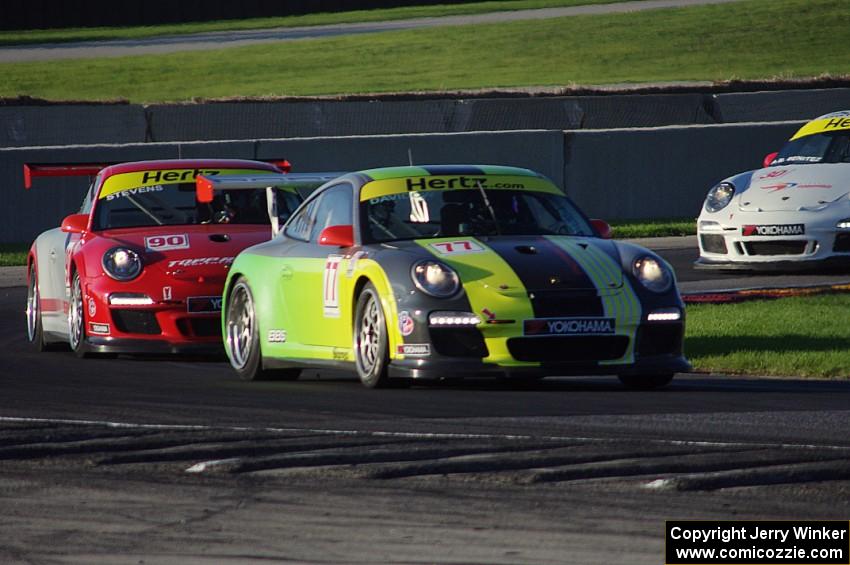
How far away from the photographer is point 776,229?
15641 mm

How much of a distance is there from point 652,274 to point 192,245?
3612mm

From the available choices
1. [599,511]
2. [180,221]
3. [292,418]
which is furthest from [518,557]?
[180,221]

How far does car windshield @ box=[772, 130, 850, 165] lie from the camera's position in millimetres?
16359

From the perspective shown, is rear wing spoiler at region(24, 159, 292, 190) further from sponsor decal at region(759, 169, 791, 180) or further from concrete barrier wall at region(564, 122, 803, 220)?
concrete barrier wall at region(564, 122, 803, 220)

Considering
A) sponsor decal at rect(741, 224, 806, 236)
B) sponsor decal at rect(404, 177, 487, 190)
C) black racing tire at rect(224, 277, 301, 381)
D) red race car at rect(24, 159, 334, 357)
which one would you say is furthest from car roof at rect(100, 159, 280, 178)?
sponsor decal at rect(741, 224, 806, 236)

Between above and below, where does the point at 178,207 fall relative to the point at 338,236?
below

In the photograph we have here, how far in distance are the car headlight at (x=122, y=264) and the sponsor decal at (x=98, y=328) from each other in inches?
13.2

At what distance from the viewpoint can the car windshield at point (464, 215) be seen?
10055 mm

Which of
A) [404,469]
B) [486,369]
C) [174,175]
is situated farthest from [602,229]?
[174,175]

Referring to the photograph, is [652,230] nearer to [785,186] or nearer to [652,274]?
[785,186]

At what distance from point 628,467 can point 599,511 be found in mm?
789

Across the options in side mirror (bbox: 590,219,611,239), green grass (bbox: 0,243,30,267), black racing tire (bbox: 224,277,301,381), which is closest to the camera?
side mirror (bbox: 590,219,611,239)

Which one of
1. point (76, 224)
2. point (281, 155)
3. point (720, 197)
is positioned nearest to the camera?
point (76, 224)

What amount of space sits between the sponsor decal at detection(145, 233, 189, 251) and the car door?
4.63ft
